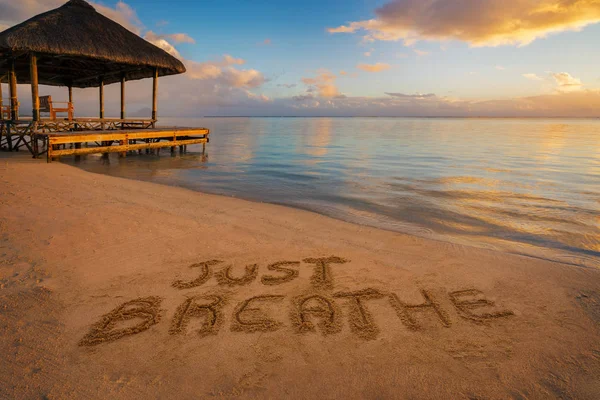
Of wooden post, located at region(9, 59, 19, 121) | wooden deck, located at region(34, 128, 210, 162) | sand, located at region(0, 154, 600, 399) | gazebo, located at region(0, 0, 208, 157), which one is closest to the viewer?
sand, located at region(0, 154, 600, 399)

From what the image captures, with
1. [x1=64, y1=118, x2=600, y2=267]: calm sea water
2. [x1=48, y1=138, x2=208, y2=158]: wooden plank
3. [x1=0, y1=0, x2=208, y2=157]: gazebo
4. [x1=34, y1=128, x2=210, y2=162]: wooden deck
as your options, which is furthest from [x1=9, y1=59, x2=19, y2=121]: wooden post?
[x1=48, y1=138, x2=208, y2=158]: wooden plank

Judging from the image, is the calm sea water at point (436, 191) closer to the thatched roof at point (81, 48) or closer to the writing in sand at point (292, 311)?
the writing in sand at point (292, 311)

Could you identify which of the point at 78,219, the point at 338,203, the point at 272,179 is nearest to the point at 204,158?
the point at 272,179

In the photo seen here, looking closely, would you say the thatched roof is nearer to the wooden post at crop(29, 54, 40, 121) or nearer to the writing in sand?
the wooden post at crop(29, 54, 40, 121)

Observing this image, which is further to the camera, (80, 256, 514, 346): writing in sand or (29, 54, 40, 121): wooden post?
(29, 54, 40, 121): wooden post

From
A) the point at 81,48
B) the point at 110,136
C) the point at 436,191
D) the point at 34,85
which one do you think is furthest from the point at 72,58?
the point at 436,191

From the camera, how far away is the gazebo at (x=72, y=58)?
14258 millimetres

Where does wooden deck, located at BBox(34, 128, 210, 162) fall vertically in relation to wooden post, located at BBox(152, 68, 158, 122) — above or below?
below

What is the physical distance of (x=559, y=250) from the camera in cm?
634

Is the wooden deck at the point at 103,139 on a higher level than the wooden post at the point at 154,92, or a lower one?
lower

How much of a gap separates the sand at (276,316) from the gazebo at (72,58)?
38.0 ft

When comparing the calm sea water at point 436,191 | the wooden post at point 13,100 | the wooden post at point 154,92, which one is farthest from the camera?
the wooden post at point 154,92

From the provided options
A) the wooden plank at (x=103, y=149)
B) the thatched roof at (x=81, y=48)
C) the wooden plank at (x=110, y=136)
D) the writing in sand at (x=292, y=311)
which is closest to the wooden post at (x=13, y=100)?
the thatched roof at (x=81, y=48)

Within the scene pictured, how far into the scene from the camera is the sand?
8.85 feet
